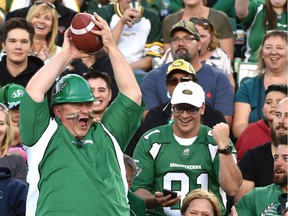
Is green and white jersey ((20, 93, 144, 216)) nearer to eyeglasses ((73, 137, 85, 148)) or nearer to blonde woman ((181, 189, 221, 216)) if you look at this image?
eyeglasses ((73, 137, 85, 148))

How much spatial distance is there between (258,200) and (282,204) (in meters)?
0.36

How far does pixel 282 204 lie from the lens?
8742 millimetres

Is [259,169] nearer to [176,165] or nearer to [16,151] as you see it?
A: [176,165]

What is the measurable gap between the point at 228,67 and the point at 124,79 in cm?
443

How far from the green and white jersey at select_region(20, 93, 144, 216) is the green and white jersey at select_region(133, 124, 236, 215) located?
1.59 meters

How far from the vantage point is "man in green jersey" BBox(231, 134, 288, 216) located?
29.6ft

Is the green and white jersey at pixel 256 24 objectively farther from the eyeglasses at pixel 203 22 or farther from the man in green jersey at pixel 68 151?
the man in green jersey at pixel 68 151

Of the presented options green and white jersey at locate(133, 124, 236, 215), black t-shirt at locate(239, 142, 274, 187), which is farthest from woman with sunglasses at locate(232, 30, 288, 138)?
green and white jersey at locate(133, 124, 236, 215)

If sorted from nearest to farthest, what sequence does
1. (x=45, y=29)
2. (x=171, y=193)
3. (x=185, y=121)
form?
(x=171, y=193), (x=185, y=121), (x=45, y=29)

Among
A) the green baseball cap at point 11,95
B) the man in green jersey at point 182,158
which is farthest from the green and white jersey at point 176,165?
the green baseball cap at point 11,95

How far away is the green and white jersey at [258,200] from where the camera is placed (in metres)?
9.02

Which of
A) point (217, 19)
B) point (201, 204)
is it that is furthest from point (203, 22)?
point (201, 204)

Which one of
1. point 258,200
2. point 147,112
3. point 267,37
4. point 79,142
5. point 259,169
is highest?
point 267,37

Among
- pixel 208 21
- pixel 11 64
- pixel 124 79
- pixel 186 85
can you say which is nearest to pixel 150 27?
pixel 208 21
